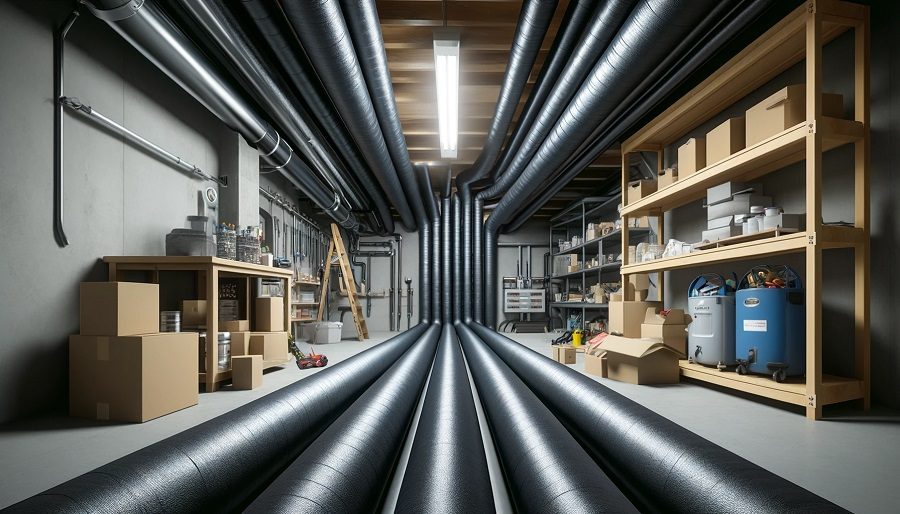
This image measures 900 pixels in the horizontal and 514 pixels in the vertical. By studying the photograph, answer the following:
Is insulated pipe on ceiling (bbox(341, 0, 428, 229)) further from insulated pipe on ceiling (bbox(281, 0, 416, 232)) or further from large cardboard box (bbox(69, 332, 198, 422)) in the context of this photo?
large cardboard box (bbox(69, 332, 198, 422))

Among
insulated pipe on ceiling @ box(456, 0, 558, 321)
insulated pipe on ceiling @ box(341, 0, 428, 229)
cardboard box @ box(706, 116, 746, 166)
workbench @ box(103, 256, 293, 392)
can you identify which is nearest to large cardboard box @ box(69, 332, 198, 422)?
workbench @ box(103, 256, 293, 392)

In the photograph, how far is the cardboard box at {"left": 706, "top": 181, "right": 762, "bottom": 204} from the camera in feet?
10.3

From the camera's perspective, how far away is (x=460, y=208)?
8.52 meters

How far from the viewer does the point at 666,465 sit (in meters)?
1.13

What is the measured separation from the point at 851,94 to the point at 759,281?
119 cm

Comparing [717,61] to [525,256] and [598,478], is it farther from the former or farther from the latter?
[525,256]

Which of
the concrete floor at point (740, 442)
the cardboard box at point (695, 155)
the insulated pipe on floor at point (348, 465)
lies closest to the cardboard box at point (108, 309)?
the concrete floor at point (740, 442)

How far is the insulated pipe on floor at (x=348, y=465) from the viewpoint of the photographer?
0.94 metres

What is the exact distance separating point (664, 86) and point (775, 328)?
1777 mm

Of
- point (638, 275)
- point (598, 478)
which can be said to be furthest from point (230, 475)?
point (638, 275)

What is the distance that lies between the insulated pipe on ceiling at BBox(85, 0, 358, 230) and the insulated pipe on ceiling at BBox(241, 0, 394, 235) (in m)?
0.41

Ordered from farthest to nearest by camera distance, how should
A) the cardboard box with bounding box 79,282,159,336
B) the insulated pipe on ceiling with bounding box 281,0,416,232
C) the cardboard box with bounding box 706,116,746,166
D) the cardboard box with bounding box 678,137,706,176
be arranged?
the cardboard box with bounding box 678,137,706,176 < the cardboard box with bounding box 706,116,746,166 < the cardboard box with bounding box 79,282,159,336 < the insulated pipe on ceiling with bounding box 281,0,416,232

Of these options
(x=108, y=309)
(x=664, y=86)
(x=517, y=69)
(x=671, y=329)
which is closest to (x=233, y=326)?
(x=108, y=309)

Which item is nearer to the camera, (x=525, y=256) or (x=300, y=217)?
(x=300, y=217)
